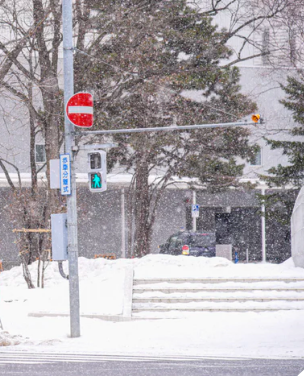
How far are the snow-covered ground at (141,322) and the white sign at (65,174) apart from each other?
2.91 metres

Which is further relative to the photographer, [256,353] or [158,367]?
[256,353]

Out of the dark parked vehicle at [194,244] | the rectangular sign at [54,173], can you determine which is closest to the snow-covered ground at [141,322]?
the rectangular sign at [54,173]

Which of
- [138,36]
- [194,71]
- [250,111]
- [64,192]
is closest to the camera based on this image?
[64,192]

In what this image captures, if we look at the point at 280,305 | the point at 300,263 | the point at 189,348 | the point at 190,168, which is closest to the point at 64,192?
the point at 189,348

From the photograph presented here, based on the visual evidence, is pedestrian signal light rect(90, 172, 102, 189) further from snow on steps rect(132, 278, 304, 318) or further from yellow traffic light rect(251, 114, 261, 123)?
snow on steps rect(132, 278, 304, 318)

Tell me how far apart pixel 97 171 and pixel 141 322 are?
3778mm

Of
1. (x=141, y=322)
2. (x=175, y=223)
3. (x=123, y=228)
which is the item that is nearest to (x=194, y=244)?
(x=123, y=228)

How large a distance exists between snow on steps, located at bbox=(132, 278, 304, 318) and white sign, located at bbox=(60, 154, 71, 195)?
155 inches

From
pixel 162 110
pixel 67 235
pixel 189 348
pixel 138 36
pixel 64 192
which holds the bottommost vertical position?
pixel 189 348

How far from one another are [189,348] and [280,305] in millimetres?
4831

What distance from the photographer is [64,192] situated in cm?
1399

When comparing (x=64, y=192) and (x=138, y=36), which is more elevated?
(x=138, y=36)

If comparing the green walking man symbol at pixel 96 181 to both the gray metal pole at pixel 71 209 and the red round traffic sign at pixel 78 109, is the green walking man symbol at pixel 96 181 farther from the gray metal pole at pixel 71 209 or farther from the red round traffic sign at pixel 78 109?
the red round traffic sign at pixel 78 109

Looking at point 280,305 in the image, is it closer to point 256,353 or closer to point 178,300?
point 178,300
